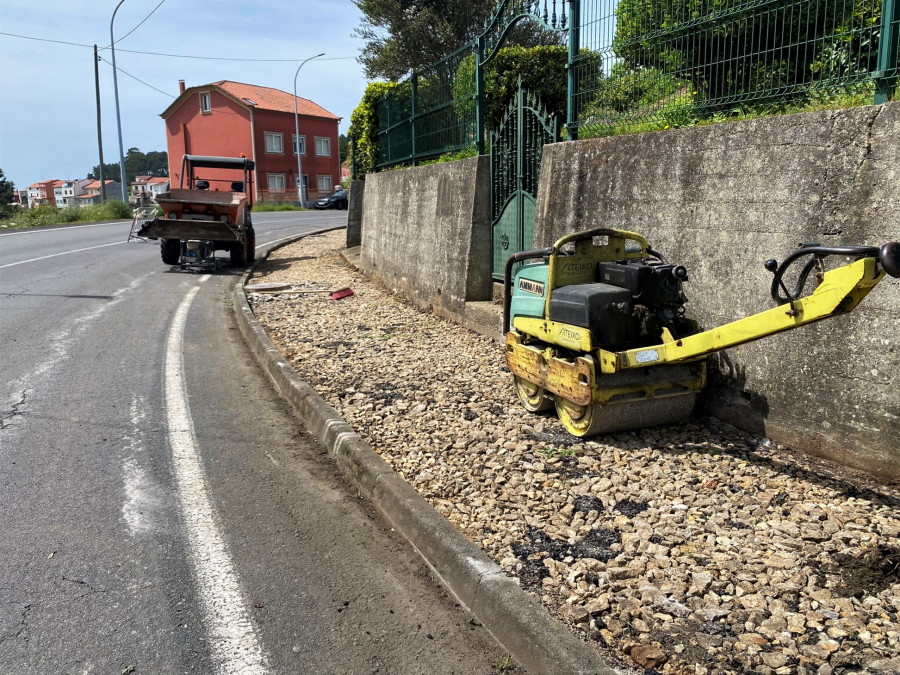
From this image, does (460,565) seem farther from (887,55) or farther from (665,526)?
(887,55)

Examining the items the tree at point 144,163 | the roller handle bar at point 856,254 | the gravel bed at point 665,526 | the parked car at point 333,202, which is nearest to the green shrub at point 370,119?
the gravel bed at point 665,526

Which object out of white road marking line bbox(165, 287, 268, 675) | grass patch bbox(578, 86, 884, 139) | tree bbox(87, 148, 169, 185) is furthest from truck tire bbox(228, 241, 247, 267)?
tree bbox(87, 148, 169, 185)

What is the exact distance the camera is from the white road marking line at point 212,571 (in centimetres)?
281

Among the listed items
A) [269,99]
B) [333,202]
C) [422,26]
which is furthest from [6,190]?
[422,26]

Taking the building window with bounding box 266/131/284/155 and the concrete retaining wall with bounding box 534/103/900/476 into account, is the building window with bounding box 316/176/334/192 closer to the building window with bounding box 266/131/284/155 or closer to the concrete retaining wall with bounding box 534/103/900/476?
the building window with bounding box 266/131/284/155

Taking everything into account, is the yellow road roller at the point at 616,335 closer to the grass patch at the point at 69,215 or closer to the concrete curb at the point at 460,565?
the concrete curb at the point at 460,565

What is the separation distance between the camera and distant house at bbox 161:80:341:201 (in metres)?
50.5

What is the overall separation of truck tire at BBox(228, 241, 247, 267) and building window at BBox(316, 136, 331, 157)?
4272 centimetres

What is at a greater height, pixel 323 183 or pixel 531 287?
pixel 323 183

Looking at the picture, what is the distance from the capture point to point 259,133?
166 ft

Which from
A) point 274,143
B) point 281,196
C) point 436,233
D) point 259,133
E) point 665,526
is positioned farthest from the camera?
point 274,143

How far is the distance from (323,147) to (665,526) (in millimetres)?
56120

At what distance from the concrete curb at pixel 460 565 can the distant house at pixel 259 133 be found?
46.1m

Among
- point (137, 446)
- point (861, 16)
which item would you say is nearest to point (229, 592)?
point (137, 446)
